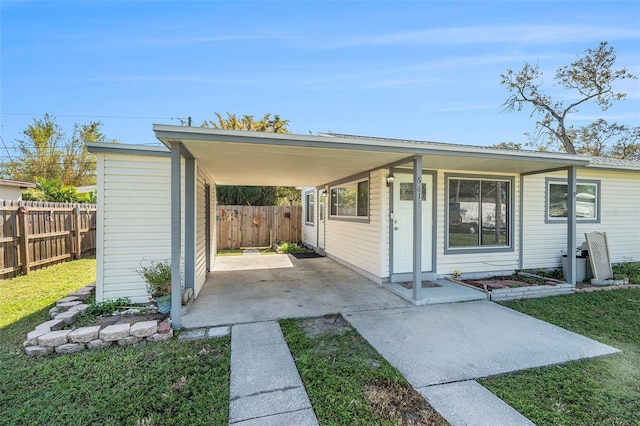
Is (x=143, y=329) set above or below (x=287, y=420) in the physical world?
above

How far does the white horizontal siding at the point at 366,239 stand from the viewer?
609cm

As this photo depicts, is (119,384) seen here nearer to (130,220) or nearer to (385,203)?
(130,220)

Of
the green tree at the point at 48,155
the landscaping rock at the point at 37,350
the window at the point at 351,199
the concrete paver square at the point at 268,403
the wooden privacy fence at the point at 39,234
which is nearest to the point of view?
the concrete paver square at the point at 268,403

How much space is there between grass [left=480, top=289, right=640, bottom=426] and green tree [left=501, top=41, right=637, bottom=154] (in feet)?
53.1

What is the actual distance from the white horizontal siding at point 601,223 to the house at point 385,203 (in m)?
0.03

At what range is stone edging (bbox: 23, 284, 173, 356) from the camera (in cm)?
318

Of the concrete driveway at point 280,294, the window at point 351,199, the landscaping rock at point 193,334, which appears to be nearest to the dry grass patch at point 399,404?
the concrete driveway at point 280,294

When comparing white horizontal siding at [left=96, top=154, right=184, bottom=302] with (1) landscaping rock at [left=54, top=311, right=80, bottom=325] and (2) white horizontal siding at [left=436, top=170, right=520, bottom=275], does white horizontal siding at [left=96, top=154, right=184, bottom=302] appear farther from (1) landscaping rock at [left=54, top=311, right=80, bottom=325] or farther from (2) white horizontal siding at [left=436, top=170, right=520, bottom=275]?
(2) white horizontal siding at [left=436, top=170, right=520, bottom=275]

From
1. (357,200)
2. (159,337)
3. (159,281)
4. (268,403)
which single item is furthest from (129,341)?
(357,200)

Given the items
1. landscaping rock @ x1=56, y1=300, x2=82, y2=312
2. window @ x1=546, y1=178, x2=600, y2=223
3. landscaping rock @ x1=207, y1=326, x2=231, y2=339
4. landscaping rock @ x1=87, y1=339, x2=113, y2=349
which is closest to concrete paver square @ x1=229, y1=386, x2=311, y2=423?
landscaping rock @ x1=207, y1=326, x2=231, y2=339

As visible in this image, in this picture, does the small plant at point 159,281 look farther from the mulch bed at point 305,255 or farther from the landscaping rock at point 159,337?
the mulch bed at point 305,255

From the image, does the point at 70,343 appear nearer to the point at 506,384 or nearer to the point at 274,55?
the point at 506,384

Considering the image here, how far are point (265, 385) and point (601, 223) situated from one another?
9.19 meters

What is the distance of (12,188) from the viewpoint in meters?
10.2
